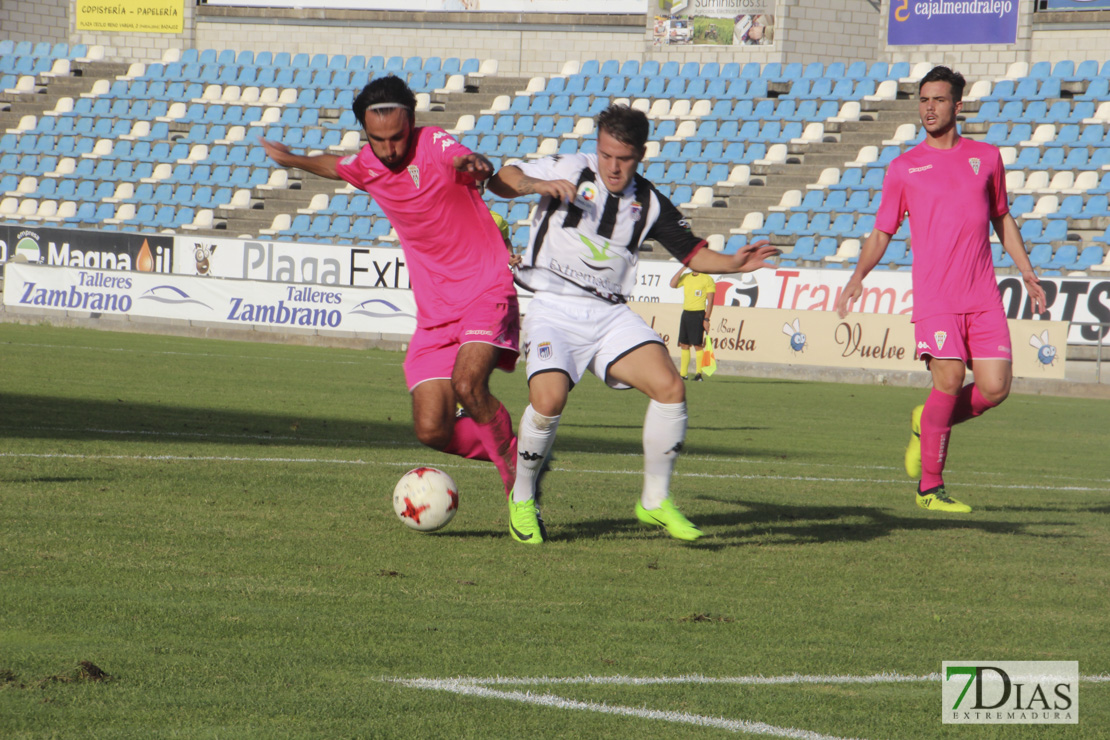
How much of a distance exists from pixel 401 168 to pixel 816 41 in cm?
3024

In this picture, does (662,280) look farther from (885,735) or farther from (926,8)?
(885,735)

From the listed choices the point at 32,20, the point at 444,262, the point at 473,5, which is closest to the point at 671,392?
the point at 444,262

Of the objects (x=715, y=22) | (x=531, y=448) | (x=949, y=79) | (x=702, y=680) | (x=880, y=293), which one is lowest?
(x=702, y=680)

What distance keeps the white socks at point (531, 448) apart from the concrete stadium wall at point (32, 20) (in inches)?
1600

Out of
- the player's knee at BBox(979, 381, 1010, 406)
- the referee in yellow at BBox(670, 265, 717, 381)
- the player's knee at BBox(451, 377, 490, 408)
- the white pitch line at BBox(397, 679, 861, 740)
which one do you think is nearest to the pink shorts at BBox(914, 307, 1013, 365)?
the player's knee at BBox(979, 381, 1010, 406)

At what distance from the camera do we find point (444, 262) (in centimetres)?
686

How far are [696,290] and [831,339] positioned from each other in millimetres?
3841

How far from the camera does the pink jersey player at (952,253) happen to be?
745cm

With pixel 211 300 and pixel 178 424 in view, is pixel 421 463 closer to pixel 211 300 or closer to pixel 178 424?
pixel 178 424

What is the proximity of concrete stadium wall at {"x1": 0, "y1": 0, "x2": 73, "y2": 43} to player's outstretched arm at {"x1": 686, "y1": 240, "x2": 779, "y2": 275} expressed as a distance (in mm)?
40604

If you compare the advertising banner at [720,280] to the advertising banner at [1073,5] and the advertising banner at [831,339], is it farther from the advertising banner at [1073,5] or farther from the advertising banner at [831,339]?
the advertising banner at [1073,5]

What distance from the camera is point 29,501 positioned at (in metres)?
6.57

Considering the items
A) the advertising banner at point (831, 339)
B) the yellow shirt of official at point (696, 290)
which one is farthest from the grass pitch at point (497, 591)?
the advertising banner at point (831, 339)

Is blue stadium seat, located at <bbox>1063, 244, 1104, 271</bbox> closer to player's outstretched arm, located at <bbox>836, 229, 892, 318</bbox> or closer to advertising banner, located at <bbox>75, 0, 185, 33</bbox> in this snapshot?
player's outstretched arm, located at <bbox>836, 229, 892, 318</bbox>
